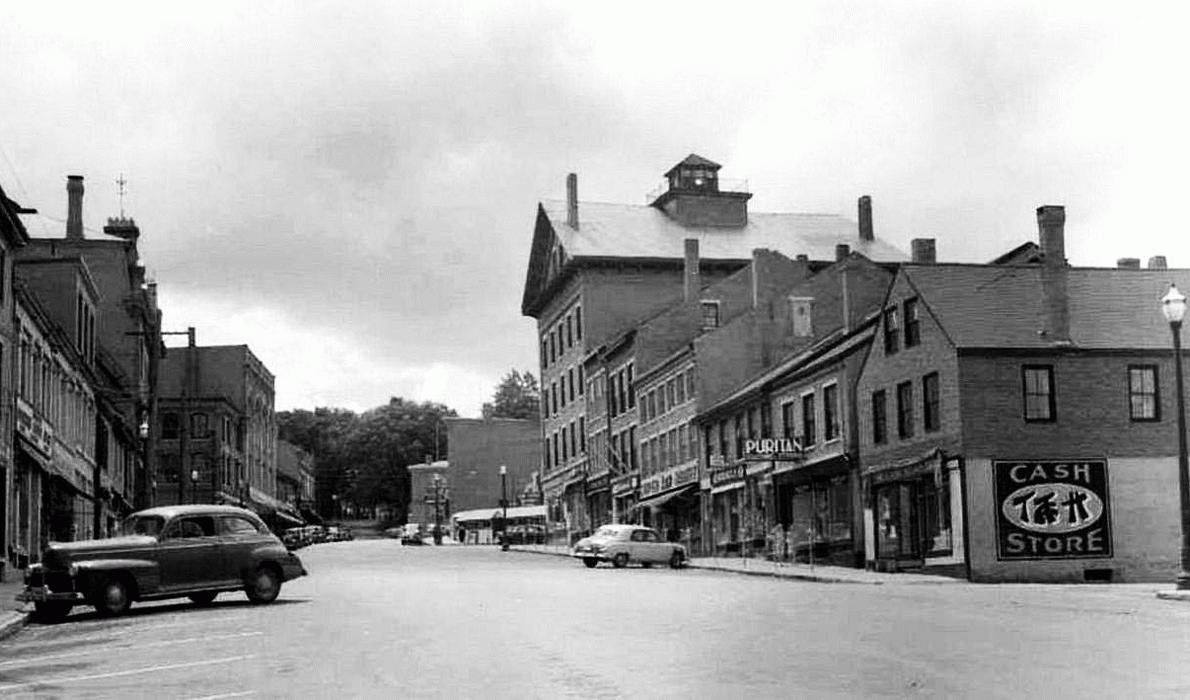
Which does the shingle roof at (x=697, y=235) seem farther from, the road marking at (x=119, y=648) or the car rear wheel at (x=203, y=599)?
the road marking at (x=119, y=648)

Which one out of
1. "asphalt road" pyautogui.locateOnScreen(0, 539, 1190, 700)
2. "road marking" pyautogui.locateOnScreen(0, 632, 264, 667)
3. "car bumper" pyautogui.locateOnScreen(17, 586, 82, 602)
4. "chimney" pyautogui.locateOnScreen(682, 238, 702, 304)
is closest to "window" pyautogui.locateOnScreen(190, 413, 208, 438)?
"chimney" pyautogui.locateOnScreen(682, 238, 702, 304)

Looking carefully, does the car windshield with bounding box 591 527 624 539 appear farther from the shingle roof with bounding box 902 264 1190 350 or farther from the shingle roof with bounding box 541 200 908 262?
the shingle roof with bounding box 541 200 908 262

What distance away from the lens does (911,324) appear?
4094cm

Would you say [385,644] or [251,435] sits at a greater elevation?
[251,435]

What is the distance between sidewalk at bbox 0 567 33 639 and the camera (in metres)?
21.9

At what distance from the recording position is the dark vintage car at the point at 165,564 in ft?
77.8

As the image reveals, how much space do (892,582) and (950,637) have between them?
18.4m

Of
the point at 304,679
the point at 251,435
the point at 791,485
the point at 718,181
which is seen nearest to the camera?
the point at 304,679

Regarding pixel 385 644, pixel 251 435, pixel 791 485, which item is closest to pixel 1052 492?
pixel 791 485

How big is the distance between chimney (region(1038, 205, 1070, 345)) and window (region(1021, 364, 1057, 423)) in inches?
38.7

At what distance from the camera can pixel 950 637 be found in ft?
57.3

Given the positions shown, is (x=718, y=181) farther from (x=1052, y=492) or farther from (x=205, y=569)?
(x=205, y=569)

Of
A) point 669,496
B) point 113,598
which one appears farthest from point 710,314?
point 113,598

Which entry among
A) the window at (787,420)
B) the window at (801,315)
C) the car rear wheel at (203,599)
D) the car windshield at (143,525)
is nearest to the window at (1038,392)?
the window at (787,420)
